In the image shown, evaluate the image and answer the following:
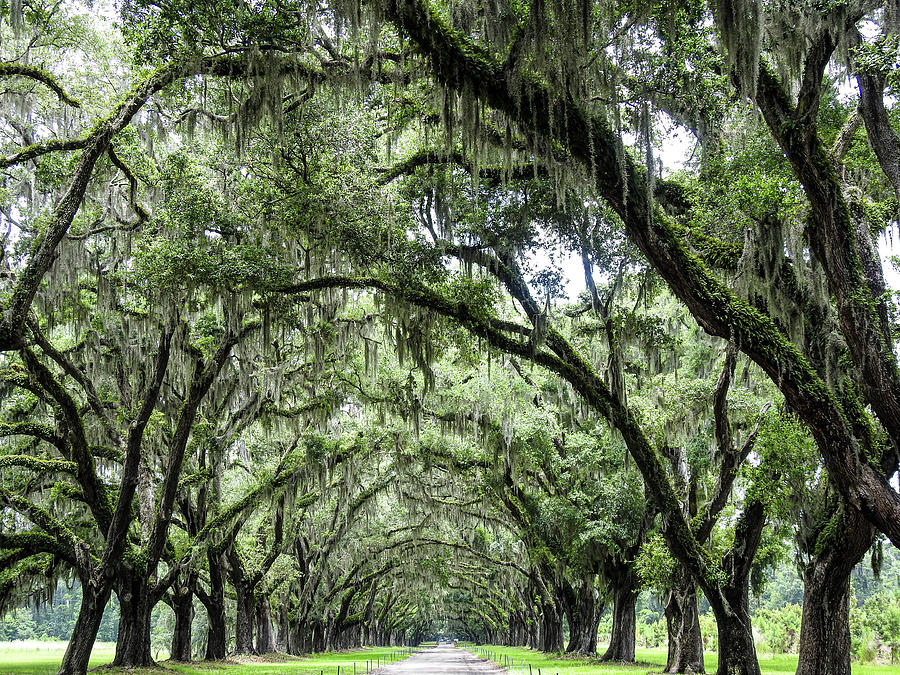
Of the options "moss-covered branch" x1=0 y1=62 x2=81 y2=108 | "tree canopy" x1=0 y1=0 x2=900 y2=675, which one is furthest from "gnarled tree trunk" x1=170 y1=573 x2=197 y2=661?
"moss-covered branch" x1=0 y1=62 x2=81 y2=108

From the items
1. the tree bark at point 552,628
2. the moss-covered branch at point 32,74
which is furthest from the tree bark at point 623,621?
the moss-covered branch at point 32,74

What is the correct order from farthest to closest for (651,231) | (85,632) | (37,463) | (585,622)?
(585,622)
(37,463)
(85,632)
(651,231)

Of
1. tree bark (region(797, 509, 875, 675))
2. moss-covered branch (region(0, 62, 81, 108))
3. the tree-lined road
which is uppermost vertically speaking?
moss-covered branch (region(0, 62, 81, 108))

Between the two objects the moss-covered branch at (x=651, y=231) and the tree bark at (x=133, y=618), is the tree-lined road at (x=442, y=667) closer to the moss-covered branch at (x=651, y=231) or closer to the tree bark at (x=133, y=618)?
the tree bark at (x=133, y=618)

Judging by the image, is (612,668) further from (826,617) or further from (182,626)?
(182,626)

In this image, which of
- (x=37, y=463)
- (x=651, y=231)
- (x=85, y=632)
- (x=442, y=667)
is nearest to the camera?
(x=651, y=231)

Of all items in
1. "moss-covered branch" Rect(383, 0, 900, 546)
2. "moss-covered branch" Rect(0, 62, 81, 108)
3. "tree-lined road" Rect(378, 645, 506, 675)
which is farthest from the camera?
"tree-lined road" Rect(378, 645, 506, 675)

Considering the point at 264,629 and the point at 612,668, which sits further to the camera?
the point at 264,629

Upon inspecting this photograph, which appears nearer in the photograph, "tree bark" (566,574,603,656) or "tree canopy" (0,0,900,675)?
"tree canopy" (0,0,900,675)

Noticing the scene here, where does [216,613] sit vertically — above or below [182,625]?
above

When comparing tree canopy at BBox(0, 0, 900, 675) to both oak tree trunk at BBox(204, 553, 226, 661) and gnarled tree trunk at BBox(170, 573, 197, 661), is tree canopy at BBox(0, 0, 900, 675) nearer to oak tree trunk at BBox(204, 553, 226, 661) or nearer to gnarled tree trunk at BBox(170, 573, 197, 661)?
gnarled tree trunk at BBox(170, 573, 197, 661)

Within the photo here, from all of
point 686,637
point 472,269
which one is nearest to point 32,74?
point 472,269

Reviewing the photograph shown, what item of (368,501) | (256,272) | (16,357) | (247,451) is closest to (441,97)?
(256,272)

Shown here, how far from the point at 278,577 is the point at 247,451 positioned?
7402 millimetres
